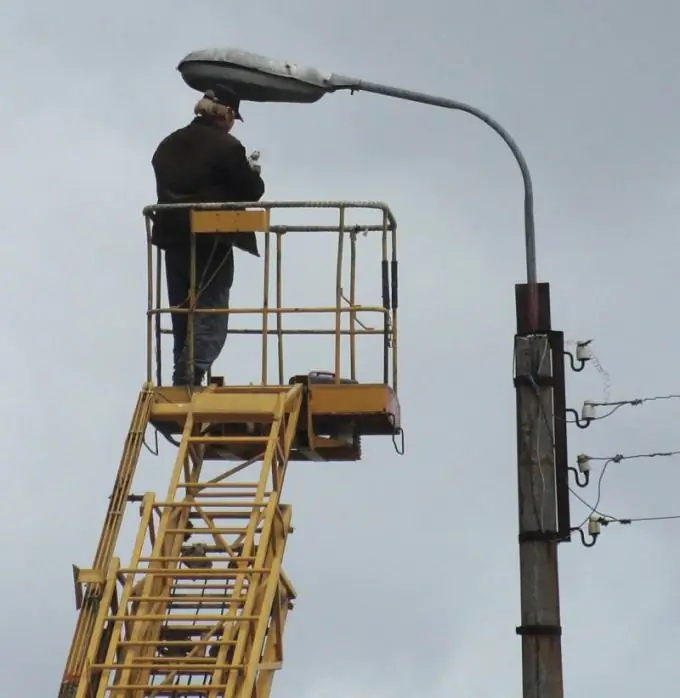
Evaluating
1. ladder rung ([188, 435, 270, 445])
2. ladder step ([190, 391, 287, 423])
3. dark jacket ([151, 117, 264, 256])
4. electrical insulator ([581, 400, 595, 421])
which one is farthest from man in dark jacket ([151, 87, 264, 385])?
electrical insulator ([581, 400, 595, 421])

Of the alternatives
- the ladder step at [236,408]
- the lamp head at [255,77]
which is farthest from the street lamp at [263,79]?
the ladder step at [236,408]

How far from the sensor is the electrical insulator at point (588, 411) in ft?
47.4

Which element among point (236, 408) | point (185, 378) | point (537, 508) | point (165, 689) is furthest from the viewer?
point (185, 378)

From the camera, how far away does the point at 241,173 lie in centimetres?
1603

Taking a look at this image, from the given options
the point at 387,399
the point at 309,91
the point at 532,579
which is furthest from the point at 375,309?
the point at 532,579

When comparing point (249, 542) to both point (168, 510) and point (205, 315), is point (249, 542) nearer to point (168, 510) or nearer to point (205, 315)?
point (168, 510)

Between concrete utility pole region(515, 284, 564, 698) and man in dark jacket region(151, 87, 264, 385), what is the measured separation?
2.78m

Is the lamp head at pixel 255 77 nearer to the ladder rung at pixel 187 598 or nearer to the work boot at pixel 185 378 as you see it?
the work boot at pixel 185 378

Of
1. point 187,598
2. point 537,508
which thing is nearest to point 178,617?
point 187,598

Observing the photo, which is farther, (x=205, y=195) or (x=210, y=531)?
(x=205, y=195)

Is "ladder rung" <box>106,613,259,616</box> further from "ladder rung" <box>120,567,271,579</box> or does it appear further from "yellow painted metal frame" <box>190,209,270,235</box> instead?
"yellow painted metal frame" <box>190,209,270,235</box>

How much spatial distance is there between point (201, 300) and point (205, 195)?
838 mm

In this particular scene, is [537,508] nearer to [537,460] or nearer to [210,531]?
[537,460]

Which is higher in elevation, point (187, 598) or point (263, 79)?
point (263, 79)
